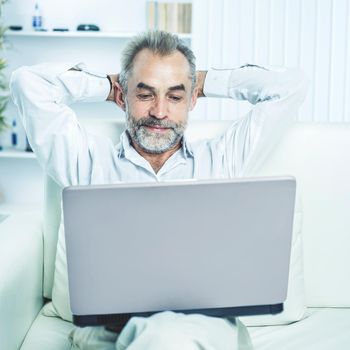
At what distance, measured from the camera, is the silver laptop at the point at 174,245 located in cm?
115

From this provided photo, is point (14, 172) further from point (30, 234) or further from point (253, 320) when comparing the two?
point (253, 320)

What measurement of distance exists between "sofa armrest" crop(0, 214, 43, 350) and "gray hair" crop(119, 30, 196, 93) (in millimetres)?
492

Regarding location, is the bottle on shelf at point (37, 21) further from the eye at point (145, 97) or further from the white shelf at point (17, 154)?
the eye at point (145, 97)

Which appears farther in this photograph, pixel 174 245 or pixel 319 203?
pixel 319 203

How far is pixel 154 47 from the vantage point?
1.84 m

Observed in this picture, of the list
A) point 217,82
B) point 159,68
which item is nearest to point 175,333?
point 159,68

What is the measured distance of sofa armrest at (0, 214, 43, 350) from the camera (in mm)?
1513

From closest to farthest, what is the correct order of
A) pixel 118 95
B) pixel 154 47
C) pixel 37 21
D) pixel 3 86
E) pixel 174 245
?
pixel 174 245, pixel 154 47, pixel 118 95, pixel 3 86, pixel 37 21

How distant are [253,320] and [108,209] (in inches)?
29.7

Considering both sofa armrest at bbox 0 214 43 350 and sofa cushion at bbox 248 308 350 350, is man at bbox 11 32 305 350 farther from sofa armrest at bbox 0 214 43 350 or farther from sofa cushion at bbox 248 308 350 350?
sofa cushion at bbox 248 308 350 350

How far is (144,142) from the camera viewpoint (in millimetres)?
1803

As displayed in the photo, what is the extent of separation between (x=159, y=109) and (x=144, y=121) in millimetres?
55

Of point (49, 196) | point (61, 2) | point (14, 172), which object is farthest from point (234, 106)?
point (49, 196)

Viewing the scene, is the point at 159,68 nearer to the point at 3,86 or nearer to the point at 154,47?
the point at 154,47
